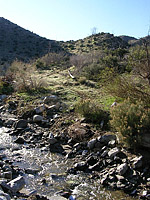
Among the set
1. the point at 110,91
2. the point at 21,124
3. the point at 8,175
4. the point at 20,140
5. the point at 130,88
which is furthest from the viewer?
the point at 21,124

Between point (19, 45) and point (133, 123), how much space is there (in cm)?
4598

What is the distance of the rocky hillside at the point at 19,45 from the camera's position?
42.9 meters

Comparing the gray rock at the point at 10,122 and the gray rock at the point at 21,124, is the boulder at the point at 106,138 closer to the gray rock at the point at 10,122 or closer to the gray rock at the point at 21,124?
the gray rock at the point at 21,124

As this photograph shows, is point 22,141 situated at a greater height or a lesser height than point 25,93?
lesser

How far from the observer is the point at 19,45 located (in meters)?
48.8

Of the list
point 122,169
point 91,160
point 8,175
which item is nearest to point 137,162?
point 122,169

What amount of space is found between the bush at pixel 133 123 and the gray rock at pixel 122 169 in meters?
0.77

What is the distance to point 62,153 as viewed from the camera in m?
7.11

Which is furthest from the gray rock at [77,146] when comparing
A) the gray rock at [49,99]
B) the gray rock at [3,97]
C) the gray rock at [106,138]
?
the gray rock at [3,97]

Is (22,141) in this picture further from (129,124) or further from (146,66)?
(146,66)

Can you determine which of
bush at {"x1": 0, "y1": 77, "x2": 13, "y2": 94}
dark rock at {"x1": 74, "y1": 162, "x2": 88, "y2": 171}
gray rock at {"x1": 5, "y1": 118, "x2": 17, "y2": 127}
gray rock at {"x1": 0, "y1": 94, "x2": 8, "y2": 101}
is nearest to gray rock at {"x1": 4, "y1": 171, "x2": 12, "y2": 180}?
dark rock at {"x1": 74, "y1": 162, "x2": 88, "y2": 171}

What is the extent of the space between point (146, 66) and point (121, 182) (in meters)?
4.05

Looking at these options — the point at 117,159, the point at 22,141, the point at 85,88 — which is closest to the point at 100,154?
the point at 117,159

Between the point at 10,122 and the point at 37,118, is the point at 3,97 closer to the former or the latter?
the point at 10,122
